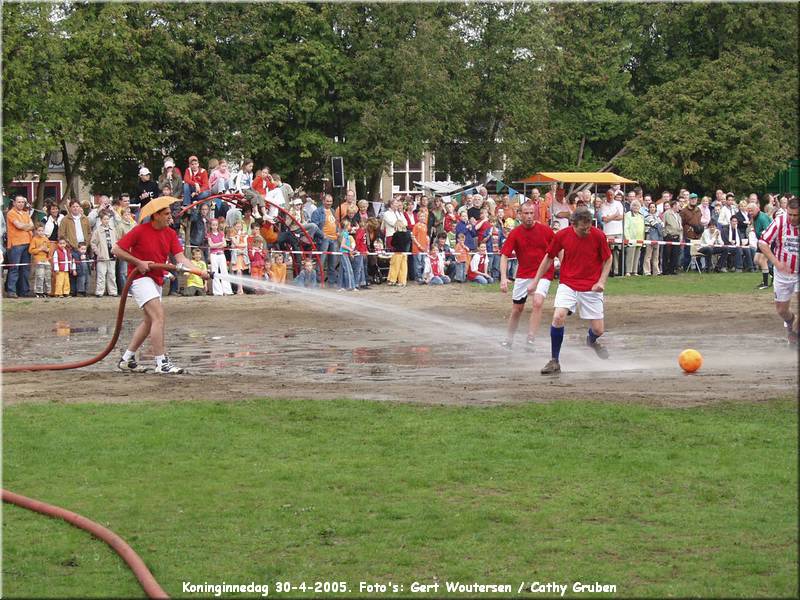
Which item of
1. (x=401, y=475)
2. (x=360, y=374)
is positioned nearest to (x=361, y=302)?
(x=360, y=374)

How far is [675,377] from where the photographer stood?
14.4 m

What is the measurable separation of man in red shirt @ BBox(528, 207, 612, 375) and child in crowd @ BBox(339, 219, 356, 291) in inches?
485

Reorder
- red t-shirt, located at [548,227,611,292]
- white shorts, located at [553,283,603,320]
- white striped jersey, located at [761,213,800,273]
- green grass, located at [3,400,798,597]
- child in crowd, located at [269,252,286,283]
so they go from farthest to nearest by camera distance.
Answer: child in crowd, located at [269,252,286,283] < white striped jersey, located at [761,213,800,273] < white shorts, located at [553,283,603,320] < red t-shirt, located at [548,227,611,292] < green grass, located at [3,400,798,597]

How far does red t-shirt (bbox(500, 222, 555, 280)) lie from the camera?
17.1 meters

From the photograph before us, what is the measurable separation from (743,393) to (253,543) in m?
6.95

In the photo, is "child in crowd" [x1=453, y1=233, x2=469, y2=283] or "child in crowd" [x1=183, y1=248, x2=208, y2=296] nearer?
"child in crowd" [x1=183, y1=248, x2=208, y2=296]

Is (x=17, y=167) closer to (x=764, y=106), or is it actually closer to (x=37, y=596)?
(x=37, y=596)

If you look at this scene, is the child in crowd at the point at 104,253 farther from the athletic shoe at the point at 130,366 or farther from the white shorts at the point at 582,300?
the white shorts at the point at 582,300

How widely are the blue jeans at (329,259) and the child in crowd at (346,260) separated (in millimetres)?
338

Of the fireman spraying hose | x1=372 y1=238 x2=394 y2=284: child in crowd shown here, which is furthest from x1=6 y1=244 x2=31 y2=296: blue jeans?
the fireman spraying hose

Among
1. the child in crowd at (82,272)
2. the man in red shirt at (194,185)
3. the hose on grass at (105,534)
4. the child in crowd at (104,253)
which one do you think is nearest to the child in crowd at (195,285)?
the man in red shirt at (194,185)

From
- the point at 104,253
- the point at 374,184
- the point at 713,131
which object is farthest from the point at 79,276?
the point at 713,131

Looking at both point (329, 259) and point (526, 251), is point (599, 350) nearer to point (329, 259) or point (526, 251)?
point (526, 251)

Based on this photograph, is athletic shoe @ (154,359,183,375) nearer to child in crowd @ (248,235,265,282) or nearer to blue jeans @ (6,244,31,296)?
blue jeans @ (6,244,31,296)
